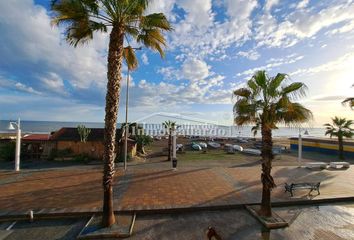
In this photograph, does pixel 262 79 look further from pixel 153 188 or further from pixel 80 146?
pixel 80 146

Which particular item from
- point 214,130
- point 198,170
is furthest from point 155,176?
point 214,130

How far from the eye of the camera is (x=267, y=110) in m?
8.77

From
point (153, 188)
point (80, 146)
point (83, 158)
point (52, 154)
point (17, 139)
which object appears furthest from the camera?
point (80, 146)

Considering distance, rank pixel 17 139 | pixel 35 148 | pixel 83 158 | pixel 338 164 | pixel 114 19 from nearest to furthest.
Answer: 1. pixel 114 19
2. pixel 17 139
3. pixel 338 164
4. pixel 83 158
5. pixel 35 148

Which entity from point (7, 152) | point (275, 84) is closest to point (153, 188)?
point (275, 84)

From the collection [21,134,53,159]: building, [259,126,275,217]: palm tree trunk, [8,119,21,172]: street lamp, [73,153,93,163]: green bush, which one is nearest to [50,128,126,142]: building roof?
[21,134,53,159]: building

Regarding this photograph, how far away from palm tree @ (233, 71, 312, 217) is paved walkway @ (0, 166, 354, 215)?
2.37 metres

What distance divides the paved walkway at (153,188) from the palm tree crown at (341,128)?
31.0 feet

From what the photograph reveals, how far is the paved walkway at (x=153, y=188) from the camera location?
10266mm

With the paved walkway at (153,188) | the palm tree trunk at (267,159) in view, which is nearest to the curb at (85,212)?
the paved walkway at (153,188)

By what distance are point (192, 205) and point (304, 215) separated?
15.6 ft

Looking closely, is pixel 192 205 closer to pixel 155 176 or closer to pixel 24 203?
pixel 155 176

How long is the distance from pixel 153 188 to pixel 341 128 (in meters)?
24.4

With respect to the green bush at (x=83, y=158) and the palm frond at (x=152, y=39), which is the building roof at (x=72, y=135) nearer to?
the green bush at (x=83, y=158)
